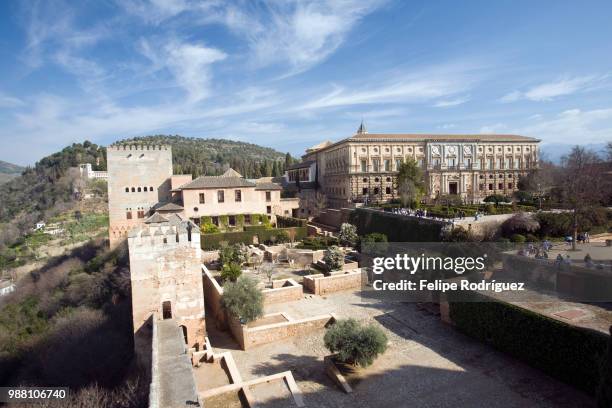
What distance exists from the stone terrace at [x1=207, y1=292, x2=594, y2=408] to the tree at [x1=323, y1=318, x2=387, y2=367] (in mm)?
507

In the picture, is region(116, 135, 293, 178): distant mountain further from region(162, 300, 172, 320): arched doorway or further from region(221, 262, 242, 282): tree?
region(162, 300, 172, 320): arched doorway

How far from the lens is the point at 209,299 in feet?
54.4

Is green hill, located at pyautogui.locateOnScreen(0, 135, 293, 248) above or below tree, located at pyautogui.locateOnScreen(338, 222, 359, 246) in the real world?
above

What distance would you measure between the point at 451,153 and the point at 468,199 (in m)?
5.32

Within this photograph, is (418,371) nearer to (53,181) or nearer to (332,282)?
(332,282)

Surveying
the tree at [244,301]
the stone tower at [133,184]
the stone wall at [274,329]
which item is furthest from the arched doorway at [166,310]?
the stone tower at [133,184]

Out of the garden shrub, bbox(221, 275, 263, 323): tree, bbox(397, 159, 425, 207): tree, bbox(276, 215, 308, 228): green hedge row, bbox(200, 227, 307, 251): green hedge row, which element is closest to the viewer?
bbox(221, 275, 263, 323): tree

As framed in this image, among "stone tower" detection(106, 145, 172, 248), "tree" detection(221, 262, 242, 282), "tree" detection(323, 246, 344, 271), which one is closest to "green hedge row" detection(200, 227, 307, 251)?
"stone tower" detection(106, 145, 172, 248)

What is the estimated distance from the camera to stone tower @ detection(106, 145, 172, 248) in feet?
93.0

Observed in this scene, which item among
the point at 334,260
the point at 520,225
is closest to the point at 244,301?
the point at 334,260

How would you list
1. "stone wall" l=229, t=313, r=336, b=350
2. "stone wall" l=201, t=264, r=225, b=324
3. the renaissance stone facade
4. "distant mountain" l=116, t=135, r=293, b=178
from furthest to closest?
"distant mountain" l=116, t=135, r=293, b=178, the renaissance stone facade, "stone wall" l=201, t=264, r=225, b=324, "stone wall" l=229, t=313, r=336, b=350

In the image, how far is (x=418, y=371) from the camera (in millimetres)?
9891

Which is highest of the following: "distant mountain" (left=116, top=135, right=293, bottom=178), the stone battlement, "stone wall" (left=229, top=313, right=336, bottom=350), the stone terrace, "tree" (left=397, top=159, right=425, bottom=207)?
"distant mountain" (left=116, top=135, right=293, bottom=178)

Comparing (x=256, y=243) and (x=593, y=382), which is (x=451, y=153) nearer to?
(x=256, y=243)
